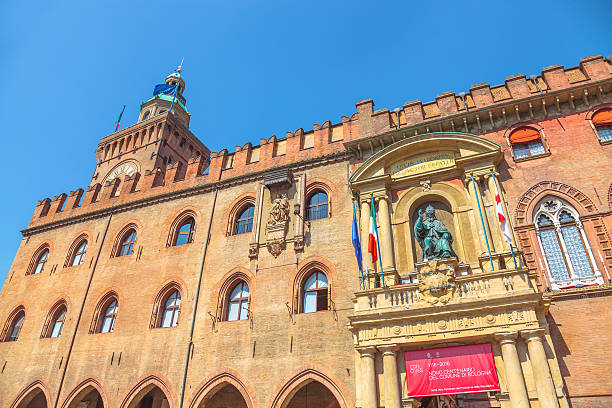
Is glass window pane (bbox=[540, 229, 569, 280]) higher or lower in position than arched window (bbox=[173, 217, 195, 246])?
lower

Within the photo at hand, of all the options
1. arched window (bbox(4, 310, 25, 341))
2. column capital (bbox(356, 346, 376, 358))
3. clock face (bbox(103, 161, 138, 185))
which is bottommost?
column capital (bbox(356, 346, 376, 358))

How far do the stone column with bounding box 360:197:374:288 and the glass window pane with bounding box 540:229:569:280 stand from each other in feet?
17.0

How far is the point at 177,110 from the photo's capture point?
111 feet

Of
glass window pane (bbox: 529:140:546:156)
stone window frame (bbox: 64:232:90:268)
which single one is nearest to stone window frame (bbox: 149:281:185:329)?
stone window frame (bbox: 64:232:90:268)

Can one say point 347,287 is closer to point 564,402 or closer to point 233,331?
point 233,331

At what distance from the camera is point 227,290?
15.7m

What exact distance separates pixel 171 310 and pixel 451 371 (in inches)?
441

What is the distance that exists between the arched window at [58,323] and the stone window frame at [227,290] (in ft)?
28.3

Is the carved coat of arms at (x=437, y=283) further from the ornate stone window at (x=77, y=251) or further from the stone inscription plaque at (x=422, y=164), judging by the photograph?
the ornate stone window at (x=77, y=251)

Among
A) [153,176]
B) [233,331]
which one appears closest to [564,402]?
[233,331]

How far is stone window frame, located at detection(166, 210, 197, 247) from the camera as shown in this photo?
1817cm

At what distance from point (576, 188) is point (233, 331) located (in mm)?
12330

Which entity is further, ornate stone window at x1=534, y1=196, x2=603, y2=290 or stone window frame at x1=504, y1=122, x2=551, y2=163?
stone window frame at x1=504, y1=122, x2=551, y2=163

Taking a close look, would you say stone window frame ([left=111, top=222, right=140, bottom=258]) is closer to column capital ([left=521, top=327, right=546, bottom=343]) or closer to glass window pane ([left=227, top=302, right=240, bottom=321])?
glass window pane ([left=227, top=302, right=240, bottom=321])
